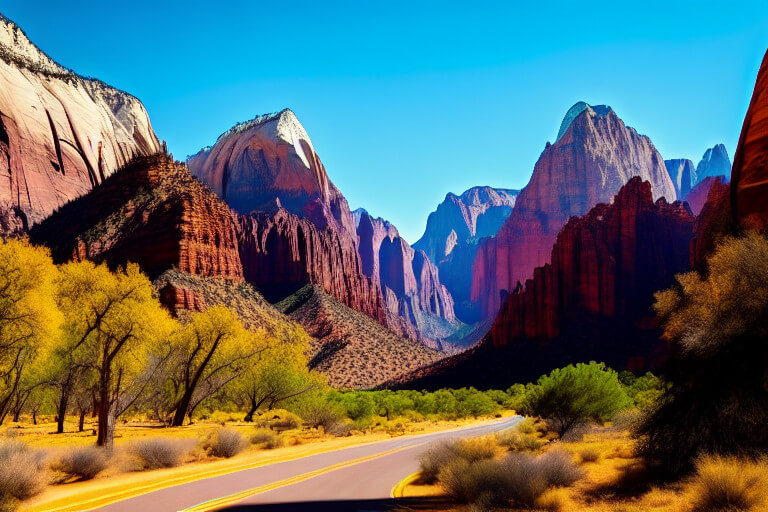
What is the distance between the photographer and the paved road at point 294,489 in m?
11.2

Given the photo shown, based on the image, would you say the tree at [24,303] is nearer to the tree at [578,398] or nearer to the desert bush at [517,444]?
the desert bush at [517,444]

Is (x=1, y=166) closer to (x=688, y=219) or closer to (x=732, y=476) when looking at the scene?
(x=732, y=476)

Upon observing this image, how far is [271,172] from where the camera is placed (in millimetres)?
172375

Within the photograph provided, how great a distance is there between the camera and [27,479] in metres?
12.0

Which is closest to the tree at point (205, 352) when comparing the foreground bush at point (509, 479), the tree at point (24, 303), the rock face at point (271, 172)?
the tree at point (24, 303)

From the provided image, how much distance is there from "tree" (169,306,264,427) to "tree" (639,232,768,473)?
77.9 feet

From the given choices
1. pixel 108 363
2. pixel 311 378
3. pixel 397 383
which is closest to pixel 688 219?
pixel 397 383

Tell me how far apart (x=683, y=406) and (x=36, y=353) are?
25807 mm

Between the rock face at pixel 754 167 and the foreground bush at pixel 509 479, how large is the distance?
10577 millimetres

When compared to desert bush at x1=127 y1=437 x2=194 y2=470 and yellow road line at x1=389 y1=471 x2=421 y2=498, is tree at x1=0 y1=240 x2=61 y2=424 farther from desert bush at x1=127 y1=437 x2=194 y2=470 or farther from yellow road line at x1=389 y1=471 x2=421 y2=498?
yellow road line at x1=389 y1=471 x2=421 y2=498

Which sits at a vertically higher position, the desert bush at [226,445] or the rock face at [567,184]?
the rock face at [567,184]

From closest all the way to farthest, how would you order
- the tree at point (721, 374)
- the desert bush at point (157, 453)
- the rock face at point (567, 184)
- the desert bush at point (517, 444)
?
the tree at point (721, 374) → the desert bush at point (157, 453) → the desert bush at point (517, 444) → the rock face at point (567, 184)

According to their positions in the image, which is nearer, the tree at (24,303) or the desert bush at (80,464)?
the desert bush at (80,464)

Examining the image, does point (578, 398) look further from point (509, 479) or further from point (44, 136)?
point (44, 136)
